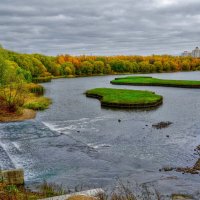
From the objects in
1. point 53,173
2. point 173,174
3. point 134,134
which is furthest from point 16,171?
point 134,134

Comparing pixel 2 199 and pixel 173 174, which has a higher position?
pixel 2 199

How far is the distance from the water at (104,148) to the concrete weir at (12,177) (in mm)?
1388

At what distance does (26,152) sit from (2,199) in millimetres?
20358

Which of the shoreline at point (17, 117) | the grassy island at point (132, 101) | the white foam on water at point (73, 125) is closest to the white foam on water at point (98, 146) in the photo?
the white foam on water at point (73, 125)

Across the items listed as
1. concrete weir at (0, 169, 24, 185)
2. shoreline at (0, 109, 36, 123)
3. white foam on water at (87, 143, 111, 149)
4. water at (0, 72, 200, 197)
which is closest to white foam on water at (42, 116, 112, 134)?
water at (0, 72, 200, 197)

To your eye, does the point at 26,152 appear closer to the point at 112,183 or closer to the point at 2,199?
the point at 112,183

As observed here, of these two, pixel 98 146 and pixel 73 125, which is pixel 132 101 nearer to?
pixel 73 125

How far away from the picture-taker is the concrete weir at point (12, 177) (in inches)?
1171

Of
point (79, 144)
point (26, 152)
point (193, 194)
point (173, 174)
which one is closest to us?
point (193, 194)

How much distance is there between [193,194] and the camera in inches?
1108

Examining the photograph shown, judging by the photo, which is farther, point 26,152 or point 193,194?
point 26,152

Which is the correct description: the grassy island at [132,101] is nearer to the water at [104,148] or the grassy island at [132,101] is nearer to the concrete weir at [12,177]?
the water at [104,148]

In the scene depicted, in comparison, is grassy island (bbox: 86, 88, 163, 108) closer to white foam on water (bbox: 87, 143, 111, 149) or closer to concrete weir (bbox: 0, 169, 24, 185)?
white foam on water (bbox: 87, 143, 111, 149)

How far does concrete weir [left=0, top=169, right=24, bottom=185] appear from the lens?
2973 cm
